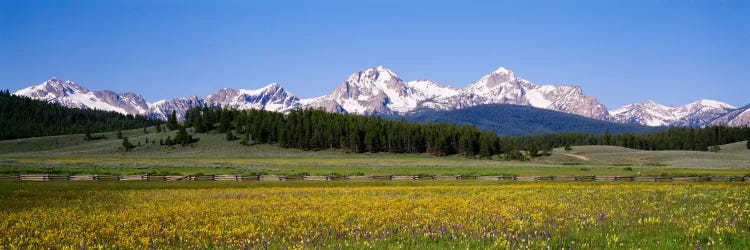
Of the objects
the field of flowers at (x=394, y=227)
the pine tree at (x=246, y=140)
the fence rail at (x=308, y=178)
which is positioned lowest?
the fence rail at (x=308, y=178)

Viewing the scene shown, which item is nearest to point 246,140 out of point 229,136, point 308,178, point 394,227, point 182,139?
point 229,136

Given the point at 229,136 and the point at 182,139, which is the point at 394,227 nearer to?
the point at 182,139

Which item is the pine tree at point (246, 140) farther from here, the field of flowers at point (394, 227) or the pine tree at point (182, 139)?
the field of flowers at point (394, 227)

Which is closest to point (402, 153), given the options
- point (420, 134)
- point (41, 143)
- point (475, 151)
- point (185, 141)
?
point (420, 134)

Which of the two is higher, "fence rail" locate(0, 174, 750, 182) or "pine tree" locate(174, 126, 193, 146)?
"pine tree" locate(174, 126, 193, 146)

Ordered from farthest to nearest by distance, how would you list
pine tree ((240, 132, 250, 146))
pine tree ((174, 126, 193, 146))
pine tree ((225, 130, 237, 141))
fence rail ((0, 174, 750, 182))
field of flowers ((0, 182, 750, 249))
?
pine tree ((225, 130, 237, 141)), pine tree ((174, 126, 193, 146)), pine tree ((240, 132, 250, 146)), fence rail ((0, 174, 750, 182)), field of flowers ((0, 182, 750, 249))

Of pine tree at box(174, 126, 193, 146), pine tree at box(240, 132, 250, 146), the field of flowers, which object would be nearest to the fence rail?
the field of flowers

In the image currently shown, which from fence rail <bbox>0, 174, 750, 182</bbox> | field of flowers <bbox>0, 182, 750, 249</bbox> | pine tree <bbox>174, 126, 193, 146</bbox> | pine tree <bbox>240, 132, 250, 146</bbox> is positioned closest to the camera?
field of flowers <bbox>0, 182, 750, 249</bbox>

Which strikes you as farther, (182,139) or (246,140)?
(246,140)

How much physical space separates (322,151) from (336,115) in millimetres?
26996

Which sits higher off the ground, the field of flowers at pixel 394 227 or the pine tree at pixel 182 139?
the pine tree at pixel 182 139

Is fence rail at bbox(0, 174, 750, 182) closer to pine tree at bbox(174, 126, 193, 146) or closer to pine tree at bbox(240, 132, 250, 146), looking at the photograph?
pine tree at bbox(240, 132, 250, 146)

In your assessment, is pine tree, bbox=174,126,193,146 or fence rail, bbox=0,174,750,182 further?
pine tree, bbox=174,126,193,146

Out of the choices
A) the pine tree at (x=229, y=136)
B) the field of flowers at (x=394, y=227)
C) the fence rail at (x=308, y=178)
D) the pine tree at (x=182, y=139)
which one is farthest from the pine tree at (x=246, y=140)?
the field of flowers at (x=394, y=227)
